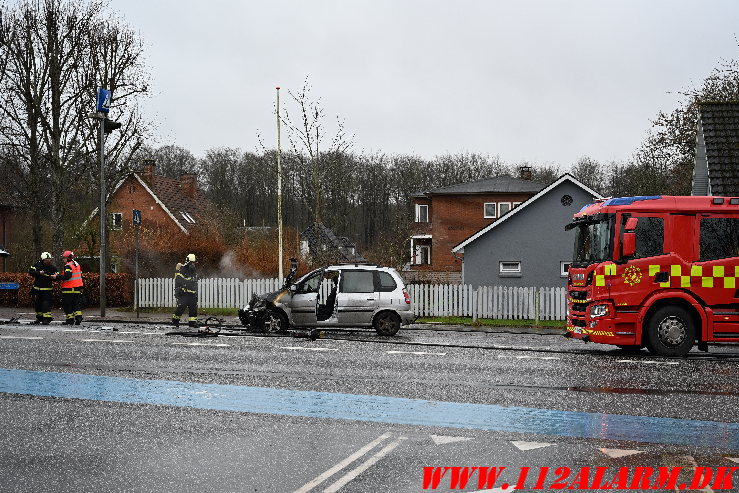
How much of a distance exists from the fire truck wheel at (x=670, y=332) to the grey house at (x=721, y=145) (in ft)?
32.1

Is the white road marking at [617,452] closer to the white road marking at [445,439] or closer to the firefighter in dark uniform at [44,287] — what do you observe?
the white road marking at [445,439]

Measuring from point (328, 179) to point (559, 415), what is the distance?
1082 inches

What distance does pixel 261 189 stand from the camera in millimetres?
90125

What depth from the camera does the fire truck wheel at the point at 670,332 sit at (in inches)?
622

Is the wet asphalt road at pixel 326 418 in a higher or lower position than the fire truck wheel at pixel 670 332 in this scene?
lower

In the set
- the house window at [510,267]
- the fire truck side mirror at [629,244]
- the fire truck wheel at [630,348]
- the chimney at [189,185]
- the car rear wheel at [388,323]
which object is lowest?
the fire truck wheel at [630,348]

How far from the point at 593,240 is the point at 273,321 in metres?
7.60

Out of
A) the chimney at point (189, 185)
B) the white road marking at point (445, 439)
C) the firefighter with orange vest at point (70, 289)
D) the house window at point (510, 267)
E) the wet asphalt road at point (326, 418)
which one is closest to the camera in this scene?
the wet asphalt road at point (326, 418)

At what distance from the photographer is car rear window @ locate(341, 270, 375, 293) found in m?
20.2

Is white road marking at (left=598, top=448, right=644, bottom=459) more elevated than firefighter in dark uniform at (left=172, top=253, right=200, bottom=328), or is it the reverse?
firefighter in dark uniform at (left=172, top=253, right=200, bottom=328)

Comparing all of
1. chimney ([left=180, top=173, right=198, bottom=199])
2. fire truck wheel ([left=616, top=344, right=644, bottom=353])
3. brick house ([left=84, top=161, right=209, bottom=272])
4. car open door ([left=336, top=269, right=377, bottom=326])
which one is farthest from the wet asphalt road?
chimney ([left=180, top=173, right=198, bottom=199])

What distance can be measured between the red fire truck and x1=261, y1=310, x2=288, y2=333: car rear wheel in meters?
7.18

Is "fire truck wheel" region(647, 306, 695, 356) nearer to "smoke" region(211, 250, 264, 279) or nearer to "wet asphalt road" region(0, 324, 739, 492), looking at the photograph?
"wet asphalt road" region(0, 324, 739, 492)

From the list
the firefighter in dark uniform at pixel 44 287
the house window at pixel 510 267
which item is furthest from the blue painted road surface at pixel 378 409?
the house window at pixel 510 267
